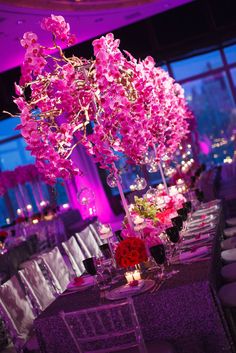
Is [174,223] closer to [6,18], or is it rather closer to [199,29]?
[6,18]

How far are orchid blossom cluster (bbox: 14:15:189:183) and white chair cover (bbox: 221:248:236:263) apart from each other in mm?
1179

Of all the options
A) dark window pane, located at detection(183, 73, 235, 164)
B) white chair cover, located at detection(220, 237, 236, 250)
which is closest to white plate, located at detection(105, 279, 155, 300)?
white chair cover, located at detection(220, 237, 236, 250)

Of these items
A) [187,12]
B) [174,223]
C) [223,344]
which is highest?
[187,12]

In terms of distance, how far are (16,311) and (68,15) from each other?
5338 millimetres

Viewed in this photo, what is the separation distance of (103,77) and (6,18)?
429cm

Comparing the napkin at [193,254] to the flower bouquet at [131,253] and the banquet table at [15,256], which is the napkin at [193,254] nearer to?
the flower bouquet at [131,253]

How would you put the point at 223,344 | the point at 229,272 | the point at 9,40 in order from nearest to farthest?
the point at 223,344 → the point at 229,272 → the point at 9,40

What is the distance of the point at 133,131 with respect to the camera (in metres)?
3.27

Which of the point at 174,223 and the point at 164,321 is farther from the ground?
the point at 174,223

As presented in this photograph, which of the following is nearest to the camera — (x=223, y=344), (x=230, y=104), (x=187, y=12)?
(x=223, y=344)

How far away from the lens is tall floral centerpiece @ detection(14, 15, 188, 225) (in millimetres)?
3225

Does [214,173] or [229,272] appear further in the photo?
[214,173]

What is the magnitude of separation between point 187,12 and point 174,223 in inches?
369

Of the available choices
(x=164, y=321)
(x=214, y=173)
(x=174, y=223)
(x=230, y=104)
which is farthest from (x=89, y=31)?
(x=164, y=321)
